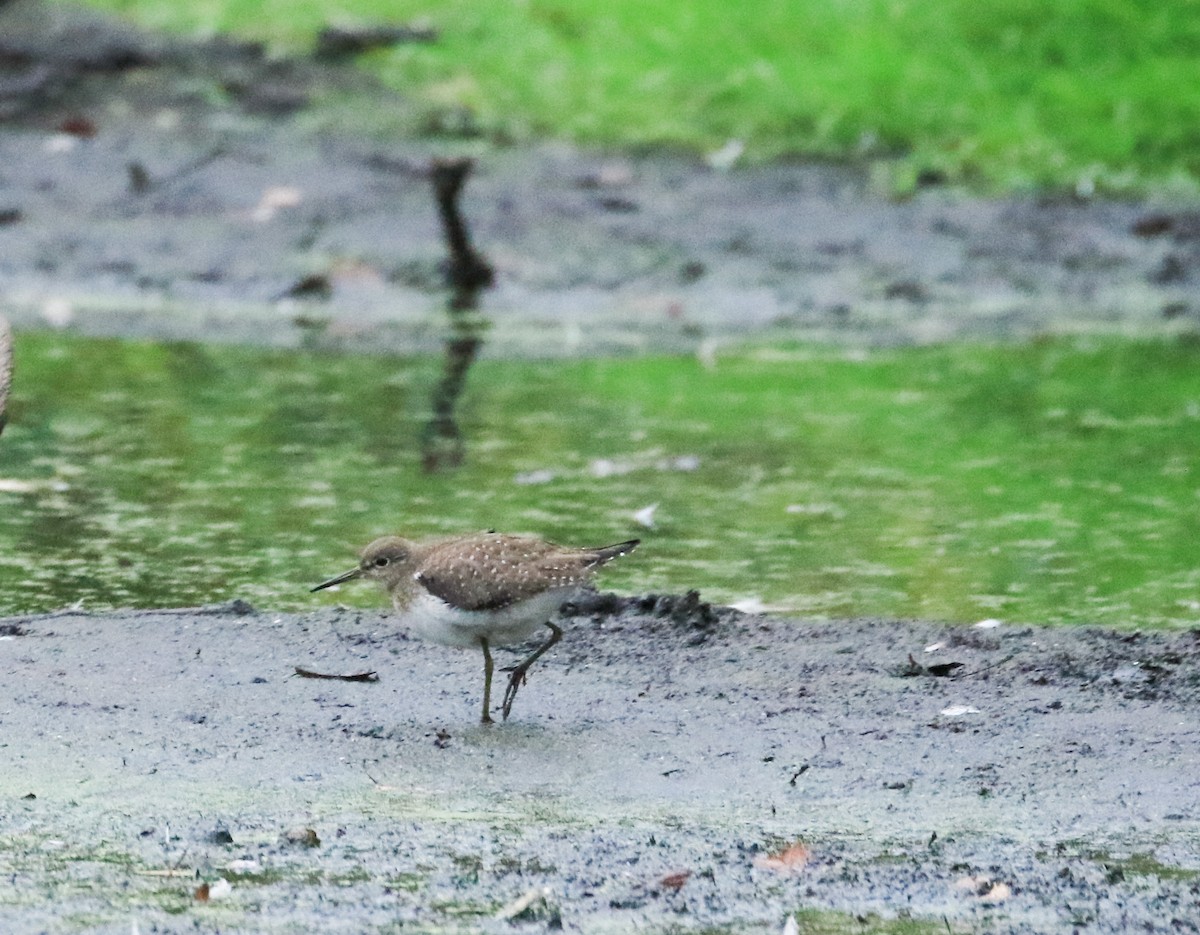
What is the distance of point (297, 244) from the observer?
47.4ft

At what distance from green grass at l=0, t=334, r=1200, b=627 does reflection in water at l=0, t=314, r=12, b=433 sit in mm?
1444

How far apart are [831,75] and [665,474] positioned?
7.50 metres

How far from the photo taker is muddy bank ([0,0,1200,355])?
13.7 metres

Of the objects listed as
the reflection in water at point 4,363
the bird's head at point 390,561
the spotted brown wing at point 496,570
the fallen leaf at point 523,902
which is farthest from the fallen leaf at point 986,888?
the reflection in water at point 4,363

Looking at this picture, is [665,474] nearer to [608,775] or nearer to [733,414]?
[733,414]

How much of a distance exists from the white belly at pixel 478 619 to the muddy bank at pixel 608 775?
24 cm

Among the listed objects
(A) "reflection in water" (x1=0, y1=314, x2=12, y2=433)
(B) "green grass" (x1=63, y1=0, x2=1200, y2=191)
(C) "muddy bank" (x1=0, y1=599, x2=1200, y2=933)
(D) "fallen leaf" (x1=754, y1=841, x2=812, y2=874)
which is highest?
(B) "green grass" (x1=63, y1=0, x2=1200, y2=191)

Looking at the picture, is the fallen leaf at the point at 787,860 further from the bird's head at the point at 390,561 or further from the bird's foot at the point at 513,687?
the bird's head at the point at 390,561

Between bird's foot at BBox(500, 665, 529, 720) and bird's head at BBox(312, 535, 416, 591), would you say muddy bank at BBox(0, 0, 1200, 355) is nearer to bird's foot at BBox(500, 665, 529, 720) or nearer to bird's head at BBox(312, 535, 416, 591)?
bird's head at BBox(312, 535, 416, 591)

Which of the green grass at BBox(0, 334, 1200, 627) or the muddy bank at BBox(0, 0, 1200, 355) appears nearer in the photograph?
the green grass at BBox(0, 334, 1200, 627)

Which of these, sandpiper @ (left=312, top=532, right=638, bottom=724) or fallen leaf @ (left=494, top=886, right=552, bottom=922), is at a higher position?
sandpiper @ (left=312, top=532, right=638, bottom=724)

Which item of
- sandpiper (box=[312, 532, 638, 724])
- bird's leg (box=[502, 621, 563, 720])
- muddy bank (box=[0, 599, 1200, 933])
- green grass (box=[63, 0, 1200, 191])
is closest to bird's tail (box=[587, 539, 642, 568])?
sandpiper (box=[312, 532, 638, 724])

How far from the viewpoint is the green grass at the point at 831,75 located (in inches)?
627

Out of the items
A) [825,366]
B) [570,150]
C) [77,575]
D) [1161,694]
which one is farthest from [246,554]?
[570,150]
